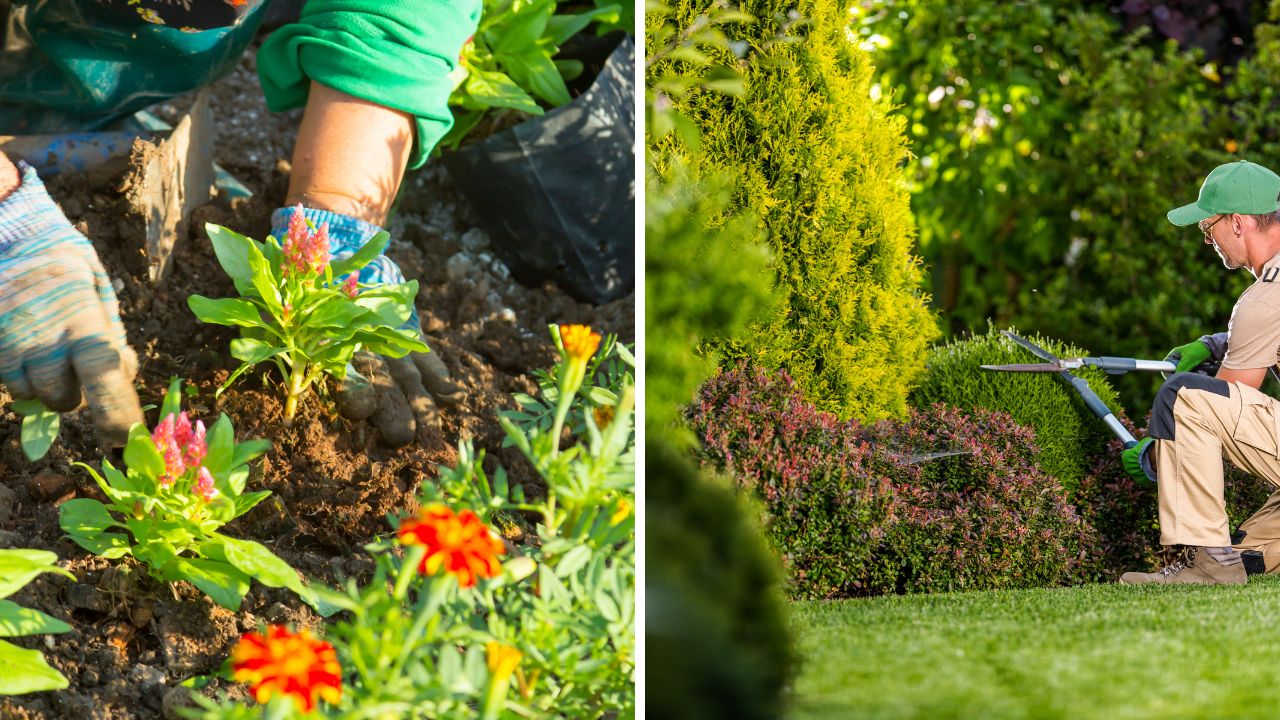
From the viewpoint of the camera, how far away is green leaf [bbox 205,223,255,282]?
2363 millimetres

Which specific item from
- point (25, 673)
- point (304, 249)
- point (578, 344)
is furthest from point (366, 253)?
point (25, 673)

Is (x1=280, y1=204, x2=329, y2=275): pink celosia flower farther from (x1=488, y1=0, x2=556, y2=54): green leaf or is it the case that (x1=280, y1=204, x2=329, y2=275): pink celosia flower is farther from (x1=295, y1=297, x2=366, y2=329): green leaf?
(x1=488, y1=0, x2=556, y2=54): green leaf

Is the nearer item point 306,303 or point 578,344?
point 578,344

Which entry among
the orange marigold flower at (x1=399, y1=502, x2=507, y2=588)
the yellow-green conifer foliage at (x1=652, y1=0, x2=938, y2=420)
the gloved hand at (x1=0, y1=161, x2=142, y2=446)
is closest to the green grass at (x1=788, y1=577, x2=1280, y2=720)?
the orange marigold flower at (x1=399, y1=502, x2=507, y2=588)

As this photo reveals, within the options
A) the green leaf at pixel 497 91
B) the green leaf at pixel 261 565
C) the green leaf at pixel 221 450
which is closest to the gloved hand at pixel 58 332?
the green leaf at pixel 221 450

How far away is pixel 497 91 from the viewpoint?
10.9 feet

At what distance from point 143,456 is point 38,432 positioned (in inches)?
13.4

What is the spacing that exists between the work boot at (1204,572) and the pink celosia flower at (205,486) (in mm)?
2086

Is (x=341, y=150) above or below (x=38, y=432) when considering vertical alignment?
above

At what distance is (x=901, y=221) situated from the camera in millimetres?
2619

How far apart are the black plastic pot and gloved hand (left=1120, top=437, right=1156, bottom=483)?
56.7 inches

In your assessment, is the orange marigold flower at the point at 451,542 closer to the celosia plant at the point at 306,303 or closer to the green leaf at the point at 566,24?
the celosia plant at the point at 306,303

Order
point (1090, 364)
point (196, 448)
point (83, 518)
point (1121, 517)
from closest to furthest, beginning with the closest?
point (196, 448) → point (83, 518) → point (1121, 517) → point (1090, 364)

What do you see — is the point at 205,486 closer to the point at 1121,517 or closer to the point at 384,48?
the point at 384,48
